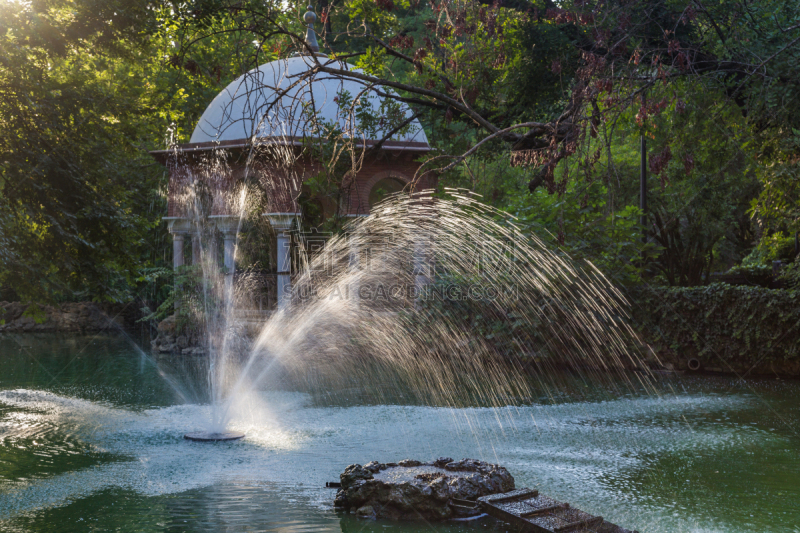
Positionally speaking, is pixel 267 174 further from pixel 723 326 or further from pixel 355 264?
pixel 723 326

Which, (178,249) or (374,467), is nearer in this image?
(374,467)

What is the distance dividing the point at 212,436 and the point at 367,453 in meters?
2.19

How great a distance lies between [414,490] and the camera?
602 cm

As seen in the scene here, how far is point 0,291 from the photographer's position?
30.9m

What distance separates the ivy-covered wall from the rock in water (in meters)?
10.4

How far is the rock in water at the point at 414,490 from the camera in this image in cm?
596

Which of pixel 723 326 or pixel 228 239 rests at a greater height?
pixel 228 239

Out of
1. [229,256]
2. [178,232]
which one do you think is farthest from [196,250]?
[229,256]

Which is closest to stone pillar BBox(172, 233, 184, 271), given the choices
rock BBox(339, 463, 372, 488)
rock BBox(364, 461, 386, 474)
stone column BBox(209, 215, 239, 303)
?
stone column BBox(209, 215, 239, 303)

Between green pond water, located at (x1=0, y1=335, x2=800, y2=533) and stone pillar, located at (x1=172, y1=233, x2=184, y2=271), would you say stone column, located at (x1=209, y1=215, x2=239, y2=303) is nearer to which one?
stone pillar, located at (x1=172, y1=233, x2=184, y2=271)

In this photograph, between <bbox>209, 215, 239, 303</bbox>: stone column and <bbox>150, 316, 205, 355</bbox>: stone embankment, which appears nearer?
<bbox>150, 316, 205, 355</bbox>: stone embankment

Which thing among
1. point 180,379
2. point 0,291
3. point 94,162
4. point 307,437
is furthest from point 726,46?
point 0,291

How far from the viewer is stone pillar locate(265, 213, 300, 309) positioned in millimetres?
20859

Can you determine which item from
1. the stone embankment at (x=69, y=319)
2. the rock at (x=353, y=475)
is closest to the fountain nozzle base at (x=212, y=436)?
the rock at (x=353, y=475)
